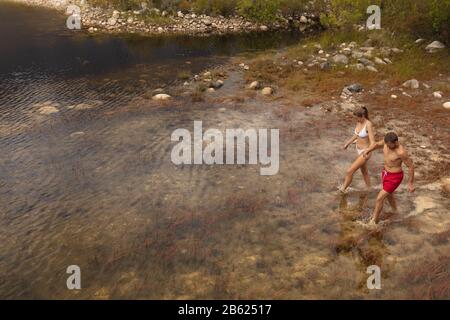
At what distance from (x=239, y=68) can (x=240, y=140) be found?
1058cm

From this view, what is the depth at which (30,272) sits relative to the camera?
9258 millimetres

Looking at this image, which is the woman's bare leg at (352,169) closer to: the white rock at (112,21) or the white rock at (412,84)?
the white rock at (412,84)

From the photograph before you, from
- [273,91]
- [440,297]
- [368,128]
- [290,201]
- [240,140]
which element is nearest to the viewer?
[440,297]

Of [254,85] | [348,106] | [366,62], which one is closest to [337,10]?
[366,62]

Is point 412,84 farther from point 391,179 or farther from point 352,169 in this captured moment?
point 391,179

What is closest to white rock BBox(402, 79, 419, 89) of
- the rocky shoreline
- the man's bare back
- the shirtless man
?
the shirtless man

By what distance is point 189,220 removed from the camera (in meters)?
10.8

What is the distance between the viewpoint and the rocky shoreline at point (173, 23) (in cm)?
3353

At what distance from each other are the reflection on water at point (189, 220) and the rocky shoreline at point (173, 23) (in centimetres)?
1798

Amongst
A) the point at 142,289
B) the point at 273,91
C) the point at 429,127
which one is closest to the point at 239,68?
the point at 273,91

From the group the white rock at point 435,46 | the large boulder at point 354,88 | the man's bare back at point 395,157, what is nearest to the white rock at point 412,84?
the large boulder at point 354,88

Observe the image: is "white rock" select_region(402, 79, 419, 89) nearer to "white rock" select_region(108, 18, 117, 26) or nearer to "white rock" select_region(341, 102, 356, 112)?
"white rock" select_region(341, 102, 356, 112)

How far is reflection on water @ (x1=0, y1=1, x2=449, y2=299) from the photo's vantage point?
8.72 metres
